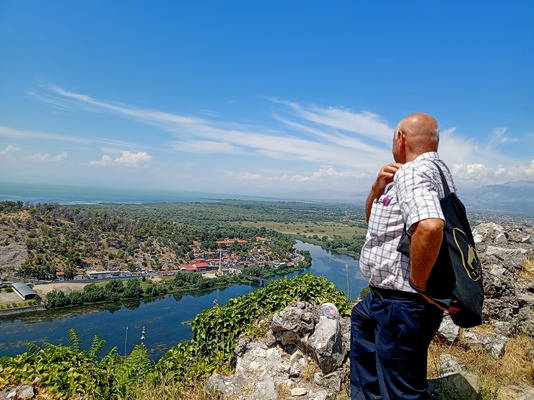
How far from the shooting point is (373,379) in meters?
1.94

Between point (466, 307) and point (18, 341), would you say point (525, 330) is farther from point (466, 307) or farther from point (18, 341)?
point (18, 341)

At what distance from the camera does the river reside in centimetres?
2280

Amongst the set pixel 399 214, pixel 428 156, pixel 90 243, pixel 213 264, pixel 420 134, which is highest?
pixel 420 134

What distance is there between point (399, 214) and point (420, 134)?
437 mm

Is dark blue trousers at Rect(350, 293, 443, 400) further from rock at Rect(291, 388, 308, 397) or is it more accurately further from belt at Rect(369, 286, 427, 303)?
rock at Rect(291, 388, 308, 397)

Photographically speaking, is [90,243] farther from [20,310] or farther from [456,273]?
[456,273]

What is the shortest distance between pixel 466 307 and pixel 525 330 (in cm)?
331

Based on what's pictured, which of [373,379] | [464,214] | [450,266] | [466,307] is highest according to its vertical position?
[464,214]

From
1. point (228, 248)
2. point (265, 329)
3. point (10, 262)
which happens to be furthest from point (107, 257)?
point (265, 329)

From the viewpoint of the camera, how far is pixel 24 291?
32625mm

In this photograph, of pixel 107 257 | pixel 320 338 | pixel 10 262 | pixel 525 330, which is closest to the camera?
pixel 320 338

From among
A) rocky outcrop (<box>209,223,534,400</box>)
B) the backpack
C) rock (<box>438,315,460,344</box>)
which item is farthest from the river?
the backpack

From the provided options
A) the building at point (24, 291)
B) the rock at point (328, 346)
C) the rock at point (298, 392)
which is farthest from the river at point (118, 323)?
the rock at point (298, 392)

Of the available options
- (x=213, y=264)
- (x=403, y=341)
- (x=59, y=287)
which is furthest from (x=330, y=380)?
(x=213, y=264)
